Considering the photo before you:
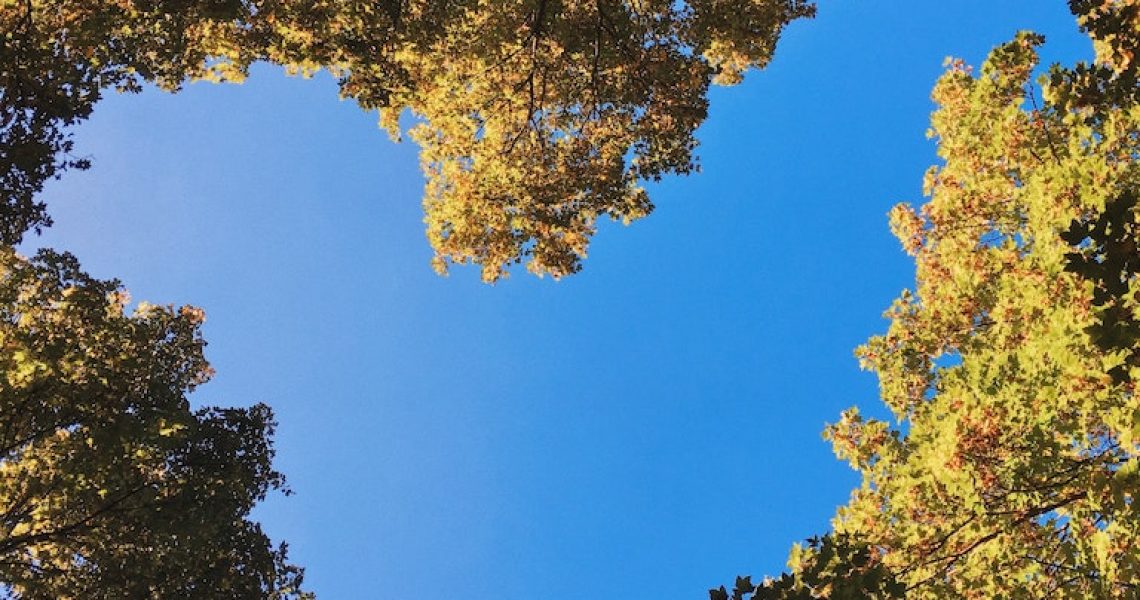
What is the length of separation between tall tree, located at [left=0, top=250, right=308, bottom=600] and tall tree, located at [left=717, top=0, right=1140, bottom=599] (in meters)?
12.3

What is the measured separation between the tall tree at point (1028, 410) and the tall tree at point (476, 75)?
6.04 metres

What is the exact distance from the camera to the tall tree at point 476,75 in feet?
37.8

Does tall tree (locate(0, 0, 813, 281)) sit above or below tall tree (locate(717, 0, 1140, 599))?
above

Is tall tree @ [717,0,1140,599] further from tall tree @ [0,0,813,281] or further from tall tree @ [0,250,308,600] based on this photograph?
tall tree @ [0,250,308,600]

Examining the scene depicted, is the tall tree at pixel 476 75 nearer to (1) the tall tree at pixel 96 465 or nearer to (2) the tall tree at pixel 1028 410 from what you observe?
(1) the tall tree at pixel 96 465

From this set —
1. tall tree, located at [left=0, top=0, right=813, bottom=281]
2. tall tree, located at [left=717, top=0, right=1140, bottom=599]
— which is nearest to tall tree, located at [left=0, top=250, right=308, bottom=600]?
tall tree, located at [left=0, top=0, right=813, bottom=281]

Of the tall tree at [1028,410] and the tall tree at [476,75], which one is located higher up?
the tall tree at [476,75]

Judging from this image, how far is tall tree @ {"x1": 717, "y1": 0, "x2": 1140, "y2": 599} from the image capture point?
7941 mm

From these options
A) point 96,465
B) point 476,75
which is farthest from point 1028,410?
point 96,465

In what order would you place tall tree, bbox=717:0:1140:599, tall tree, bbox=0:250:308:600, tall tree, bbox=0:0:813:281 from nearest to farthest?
tall tree, bbox=717:0:1140:599, tall tree, bbox=0:0:813:281, tall tree, bbox=0:250:308:600

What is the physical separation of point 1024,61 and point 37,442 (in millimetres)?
20941

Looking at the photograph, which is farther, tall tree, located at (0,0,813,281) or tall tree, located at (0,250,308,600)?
tall tree, located at (0,250,308,600)

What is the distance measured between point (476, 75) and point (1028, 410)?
13161 millimetres

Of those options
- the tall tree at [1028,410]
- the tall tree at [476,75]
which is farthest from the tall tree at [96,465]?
the tall tree at [1028,410]
